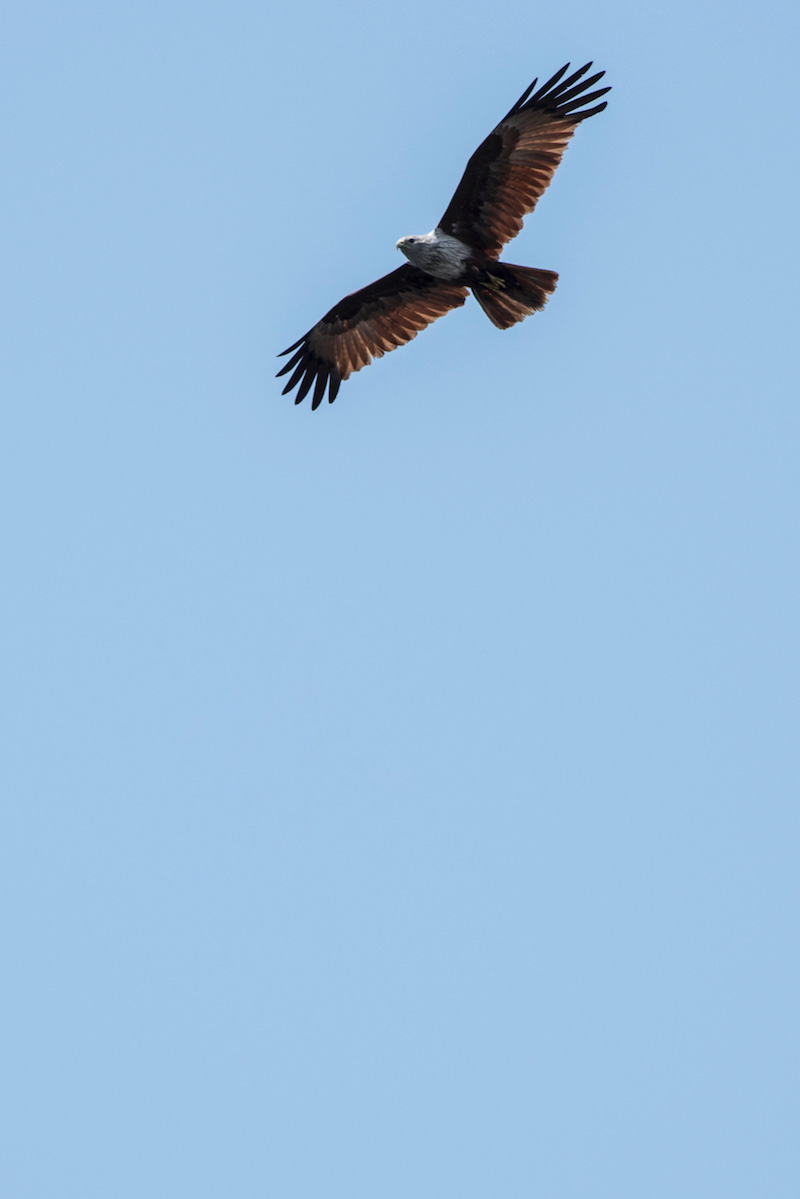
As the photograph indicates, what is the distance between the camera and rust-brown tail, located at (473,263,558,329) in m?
12.0

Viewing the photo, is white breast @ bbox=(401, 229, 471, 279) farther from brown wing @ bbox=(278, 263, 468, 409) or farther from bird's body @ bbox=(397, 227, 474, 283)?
brown wing @ bbox=(278, 263, 468, 409)

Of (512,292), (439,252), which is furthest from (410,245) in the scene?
(512,292)

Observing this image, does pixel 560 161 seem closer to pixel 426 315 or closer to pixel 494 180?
pixel 494 180

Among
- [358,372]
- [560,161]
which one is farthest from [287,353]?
[560,161]

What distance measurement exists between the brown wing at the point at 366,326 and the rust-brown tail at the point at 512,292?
0.66 meters

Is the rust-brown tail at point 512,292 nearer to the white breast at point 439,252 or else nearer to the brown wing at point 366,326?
the white breast at point 439,252

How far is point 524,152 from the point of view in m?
12.0

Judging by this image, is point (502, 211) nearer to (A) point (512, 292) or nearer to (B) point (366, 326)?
(A) point (512, 292)

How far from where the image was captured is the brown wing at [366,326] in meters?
13.1

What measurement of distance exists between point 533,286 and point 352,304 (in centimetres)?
197

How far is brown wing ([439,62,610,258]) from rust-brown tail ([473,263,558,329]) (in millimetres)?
492

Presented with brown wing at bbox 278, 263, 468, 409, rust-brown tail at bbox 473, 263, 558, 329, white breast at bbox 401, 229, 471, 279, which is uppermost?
brown wing at bbox 278, 263, 468, 409

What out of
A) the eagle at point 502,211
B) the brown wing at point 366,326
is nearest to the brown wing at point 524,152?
the eagle at point 502,211

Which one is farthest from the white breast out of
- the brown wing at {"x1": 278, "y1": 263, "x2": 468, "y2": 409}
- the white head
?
A: the brown wing at {"x1": 278, "y1": 263, "x2": 468, "y2": 409}
